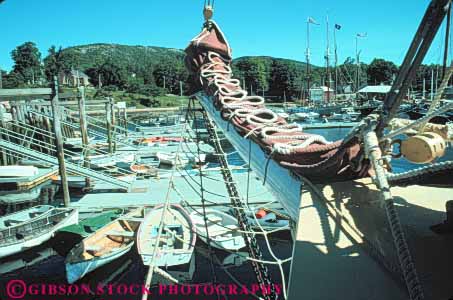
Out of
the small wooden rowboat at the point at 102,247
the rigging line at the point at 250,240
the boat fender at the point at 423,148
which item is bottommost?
the small wooden rowboat at the point at 102,247

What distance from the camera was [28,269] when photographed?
8977 mm

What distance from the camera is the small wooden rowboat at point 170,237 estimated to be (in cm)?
765

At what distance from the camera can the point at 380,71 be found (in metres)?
73.6

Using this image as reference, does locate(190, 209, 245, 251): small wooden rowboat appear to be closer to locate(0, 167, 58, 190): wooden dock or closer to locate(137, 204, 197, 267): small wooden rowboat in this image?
locate(137, 204, 197, 267): small wooden rowboat

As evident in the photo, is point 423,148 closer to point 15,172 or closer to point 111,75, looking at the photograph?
point 15,172

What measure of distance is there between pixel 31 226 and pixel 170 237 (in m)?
4.12

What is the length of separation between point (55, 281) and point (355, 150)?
8760 mm

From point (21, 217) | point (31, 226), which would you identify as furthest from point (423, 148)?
point (21, 217)

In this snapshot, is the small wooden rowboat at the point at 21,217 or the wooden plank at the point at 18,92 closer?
the small wooden rowboat at the point at 21,217

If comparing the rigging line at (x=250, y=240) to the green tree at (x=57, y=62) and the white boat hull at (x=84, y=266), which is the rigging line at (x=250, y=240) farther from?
the green tree at (x=57, y=62)

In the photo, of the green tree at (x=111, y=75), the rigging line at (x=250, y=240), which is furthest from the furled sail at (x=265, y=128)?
the green tree at (x=111, y=75)

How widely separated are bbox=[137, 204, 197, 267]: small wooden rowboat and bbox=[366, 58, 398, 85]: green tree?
7155cm

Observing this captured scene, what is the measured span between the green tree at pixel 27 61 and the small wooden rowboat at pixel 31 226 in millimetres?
86724

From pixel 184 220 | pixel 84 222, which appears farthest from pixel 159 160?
pixel 184 220
